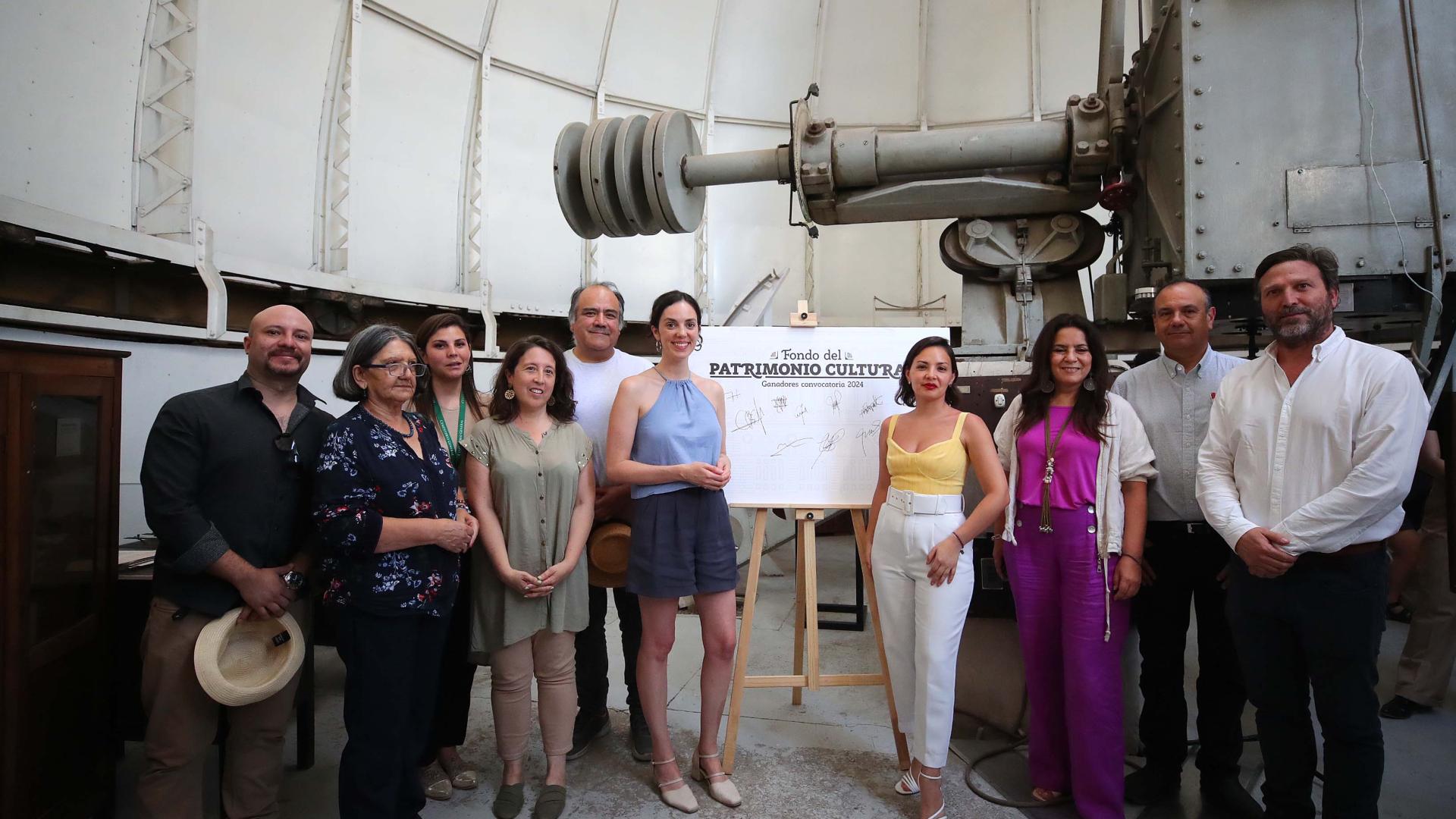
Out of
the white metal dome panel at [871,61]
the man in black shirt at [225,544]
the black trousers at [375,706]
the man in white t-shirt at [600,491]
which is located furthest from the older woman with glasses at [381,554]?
the white metal dome panel at [871,61]

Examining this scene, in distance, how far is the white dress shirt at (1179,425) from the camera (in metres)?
2.27

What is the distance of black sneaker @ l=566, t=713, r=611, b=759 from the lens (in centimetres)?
274

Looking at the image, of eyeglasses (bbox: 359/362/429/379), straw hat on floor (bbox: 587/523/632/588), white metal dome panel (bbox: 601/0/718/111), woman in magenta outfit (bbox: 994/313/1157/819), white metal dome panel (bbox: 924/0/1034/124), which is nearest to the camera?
eyeglasses (bbox: 359/362/429/379)

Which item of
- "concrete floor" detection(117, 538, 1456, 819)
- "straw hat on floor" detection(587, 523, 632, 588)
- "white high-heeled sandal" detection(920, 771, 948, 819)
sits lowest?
"concrete floor" detection(117, 538, 1456, 819)

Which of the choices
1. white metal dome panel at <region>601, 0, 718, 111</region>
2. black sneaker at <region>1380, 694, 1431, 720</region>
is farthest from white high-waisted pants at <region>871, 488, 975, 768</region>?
white metal dome panel at <region>601, 0, 718, 111</region>

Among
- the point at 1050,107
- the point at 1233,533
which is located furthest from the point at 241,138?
the point at 1050,107

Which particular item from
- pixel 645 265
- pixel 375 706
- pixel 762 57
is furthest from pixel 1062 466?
pixel 762 57

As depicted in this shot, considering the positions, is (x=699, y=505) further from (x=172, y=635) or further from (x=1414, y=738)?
(x=1414, y=738)

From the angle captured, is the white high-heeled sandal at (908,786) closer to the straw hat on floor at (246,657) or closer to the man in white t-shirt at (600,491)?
the man in white t-shirt at (600,491)

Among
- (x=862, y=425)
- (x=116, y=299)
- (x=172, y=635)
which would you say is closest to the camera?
(x=172, y=635)

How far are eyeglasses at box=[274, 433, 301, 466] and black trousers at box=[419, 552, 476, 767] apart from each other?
604mm

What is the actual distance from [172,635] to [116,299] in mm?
2843

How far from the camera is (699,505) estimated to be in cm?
238
